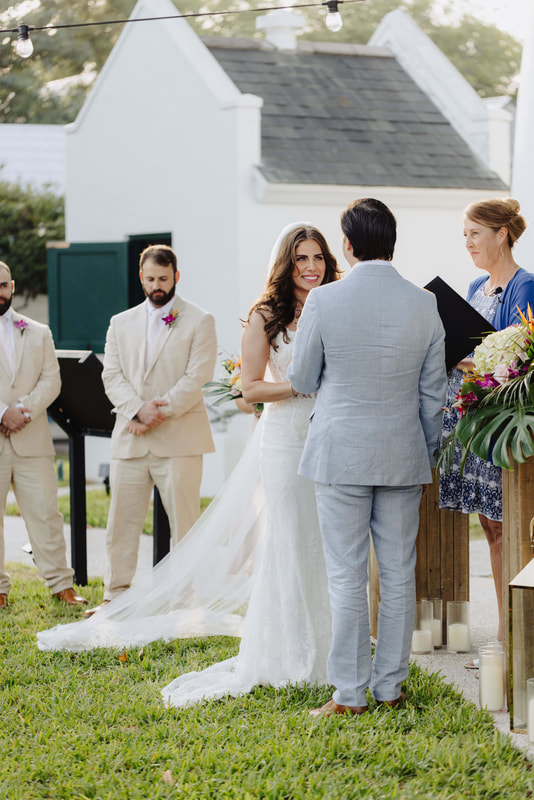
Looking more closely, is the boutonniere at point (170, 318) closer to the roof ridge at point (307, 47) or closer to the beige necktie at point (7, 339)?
the beige necktie at point (7, 339)

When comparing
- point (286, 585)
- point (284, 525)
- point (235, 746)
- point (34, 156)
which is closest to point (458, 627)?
point (286, 585)

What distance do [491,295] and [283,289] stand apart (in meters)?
1.11

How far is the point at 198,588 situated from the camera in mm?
6441

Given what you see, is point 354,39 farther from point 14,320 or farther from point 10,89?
point 14,320

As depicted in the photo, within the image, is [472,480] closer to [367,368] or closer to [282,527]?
[282,527]

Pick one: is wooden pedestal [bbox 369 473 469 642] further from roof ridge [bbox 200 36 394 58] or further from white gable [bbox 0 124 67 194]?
white gable [bbox 0 124 67 194]

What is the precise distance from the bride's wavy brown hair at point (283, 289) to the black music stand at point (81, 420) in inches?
94.9

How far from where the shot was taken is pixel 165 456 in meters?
7.05

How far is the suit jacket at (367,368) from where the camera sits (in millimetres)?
4691

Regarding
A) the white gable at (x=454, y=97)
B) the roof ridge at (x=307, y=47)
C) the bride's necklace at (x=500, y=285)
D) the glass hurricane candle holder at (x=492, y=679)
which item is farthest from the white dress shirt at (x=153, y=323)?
the white gable at (x=454, y=97)

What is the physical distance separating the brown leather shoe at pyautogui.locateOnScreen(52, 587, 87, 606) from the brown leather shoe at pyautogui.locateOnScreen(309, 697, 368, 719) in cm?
285

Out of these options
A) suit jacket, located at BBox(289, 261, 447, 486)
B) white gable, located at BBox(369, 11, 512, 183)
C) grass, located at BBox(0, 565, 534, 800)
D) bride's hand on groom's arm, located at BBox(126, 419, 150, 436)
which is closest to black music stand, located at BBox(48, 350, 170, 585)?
bride's hand on groom's arm, located at BBox(126, 419, 150, 436)

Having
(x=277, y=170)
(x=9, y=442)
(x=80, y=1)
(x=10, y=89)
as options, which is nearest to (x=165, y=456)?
(x=9, y=442)

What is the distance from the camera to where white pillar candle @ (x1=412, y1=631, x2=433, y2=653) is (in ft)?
20.1
